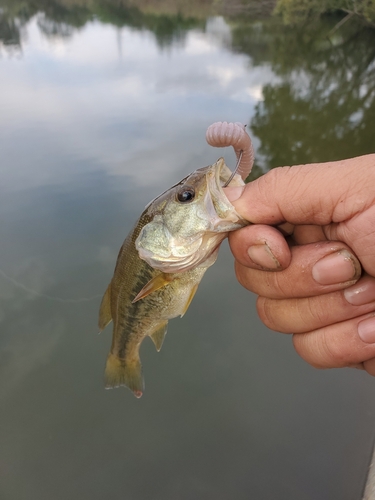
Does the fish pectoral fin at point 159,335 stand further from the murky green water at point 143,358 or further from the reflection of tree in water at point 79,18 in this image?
the reflection of tree in water at point 79,18

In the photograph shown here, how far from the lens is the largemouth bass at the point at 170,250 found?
5.40 feet

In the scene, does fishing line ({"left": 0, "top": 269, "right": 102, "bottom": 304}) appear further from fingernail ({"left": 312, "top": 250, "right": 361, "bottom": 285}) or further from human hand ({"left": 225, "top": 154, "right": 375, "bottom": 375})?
fingernail ({"left": 312, "top": 250, "right": 361, "bottom": 285})

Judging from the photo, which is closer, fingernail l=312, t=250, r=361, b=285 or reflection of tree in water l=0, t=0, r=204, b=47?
fingernail l=312, t=250, r=361, b=285

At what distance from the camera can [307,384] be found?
3.77m

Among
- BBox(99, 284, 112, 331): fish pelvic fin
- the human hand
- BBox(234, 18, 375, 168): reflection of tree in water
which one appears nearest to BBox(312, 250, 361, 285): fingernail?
the human hand

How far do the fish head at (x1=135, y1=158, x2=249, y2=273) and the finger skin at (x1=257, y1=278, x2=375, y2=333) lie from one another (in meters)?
0.50

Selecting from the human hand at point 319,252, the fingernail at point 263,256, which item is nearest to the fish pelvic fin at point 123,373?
the human hand at point 319,252

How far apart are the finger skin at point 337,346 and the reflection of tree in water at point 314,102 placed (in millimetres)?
6643

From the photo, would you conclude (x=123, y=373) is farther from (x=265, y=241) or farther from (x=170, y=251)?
(x=265, y=241)

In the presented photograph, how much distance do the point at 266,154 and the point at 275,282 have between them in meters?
7.19

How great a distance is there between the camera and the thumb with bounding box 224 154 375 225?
143cm

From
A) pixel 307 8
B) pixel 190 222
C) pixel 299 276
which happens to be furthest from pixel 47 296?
pixel 307 8

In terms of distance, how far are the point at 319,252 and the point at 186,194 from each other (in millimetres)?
700

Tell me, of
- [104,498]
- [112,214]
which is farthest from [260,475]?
[112,214]
